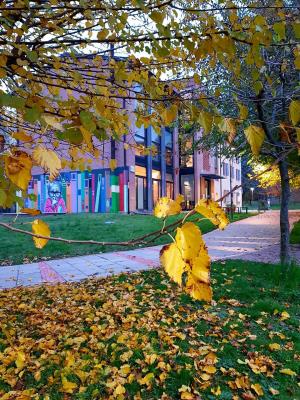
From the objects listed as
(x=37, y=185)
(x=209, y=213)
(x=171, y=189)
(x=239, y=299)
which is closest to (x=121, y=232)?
(x=239, y=299)

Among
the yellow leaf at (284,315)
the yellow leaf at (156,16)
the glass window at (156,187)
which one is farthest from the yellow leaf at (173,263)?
the glass window at (156,187)

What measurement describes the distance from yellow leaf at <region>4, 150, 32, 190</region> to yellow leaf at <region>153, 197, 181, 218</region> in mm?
A: 464

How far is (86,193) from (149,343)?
23.4 m

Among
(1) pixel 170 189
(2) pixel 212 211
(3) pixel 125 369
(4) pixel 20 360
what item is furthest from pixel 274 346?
(1) pixel 170 189

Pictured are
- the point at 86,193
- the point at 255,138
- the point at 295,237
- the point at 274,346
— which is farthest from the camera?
the point at 86,193

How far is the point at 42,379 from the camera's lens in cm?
277

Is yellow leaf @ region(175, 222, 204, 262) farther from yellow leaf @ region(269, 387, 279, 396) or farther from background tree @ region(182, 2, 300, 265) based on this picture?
yellow leaf @ region(269, 387, 279, 396)

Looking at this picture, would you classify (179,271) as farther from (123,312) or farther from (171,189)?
(171,189)

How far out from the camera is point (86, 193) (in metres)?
26.0

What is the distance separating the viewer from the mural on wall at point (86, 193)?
83.5 feet

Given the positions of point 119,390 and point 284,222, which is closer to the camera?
point 119,390

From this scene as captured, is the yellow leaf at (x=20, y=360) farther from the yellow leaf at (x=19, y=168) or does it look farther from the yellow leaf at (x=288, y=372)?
the yellow leaf at (x=19, y=168)

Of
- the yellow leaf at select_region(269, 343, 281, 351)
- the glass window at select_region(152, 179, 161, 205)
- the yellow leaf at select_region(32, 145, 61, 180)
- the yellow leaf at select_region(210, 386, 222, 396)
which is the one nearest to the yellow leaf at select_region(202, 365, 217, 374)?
the yellow leaf at select_region(210, 386, 222, 396)

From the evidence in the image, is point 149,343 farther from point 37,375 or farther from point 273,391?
point 273,391
